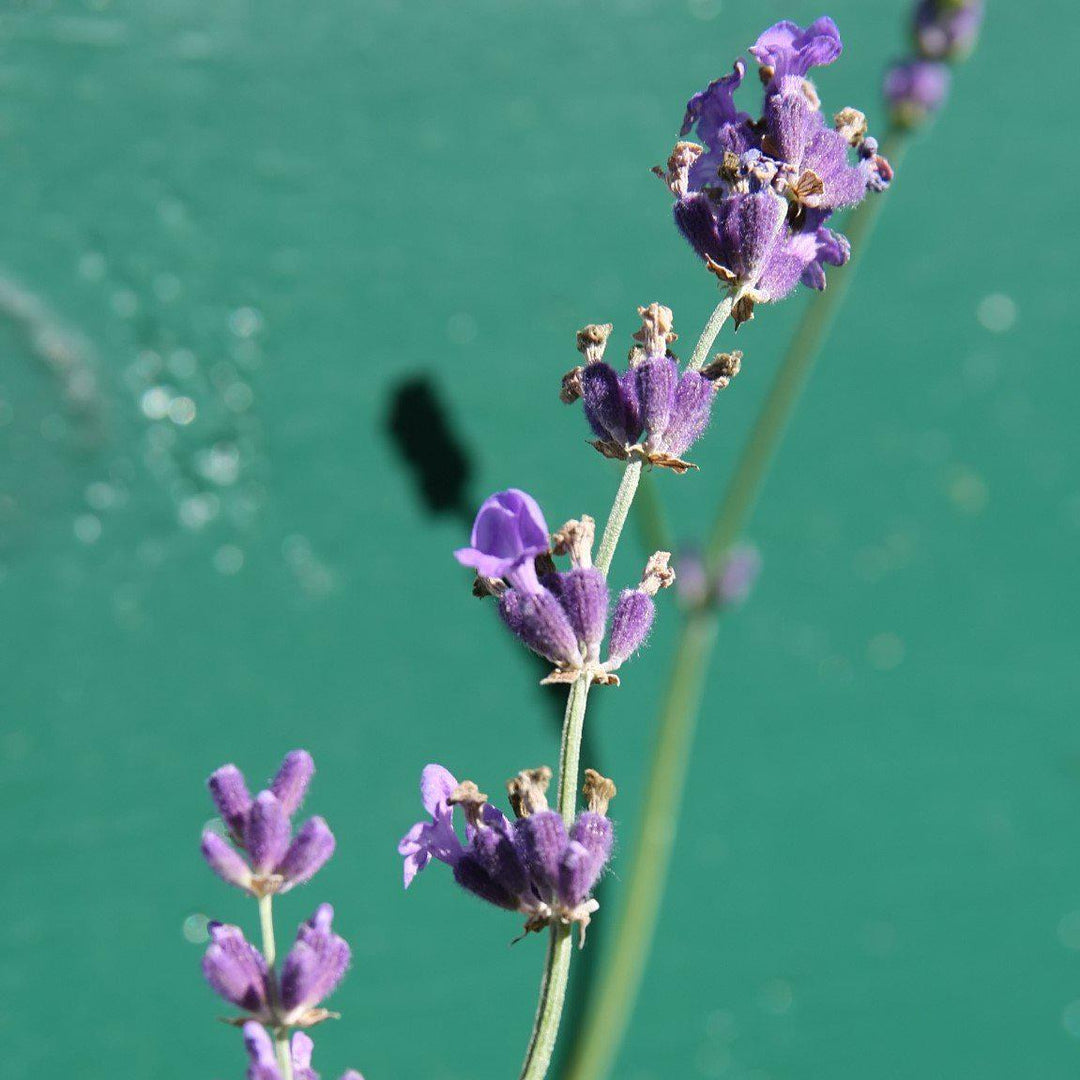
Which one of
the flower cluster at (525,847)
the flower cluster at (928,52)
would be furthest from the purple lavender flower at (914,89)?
the flower cluster at (525,847)

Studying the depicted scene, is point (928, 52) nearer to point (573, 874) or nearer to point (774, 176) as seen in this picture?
point (774, 176)

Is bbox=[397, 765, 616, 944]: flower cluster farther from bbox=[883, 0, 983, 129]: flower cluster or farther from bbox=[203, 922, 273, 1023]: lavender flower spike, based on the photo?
bbox=[883, 0, 983, 129]: flower cluster

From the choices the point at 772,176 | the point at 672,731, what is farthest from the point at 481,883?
the point at 672,731

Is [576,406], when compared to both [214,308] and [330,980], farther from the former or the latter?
[330,980]

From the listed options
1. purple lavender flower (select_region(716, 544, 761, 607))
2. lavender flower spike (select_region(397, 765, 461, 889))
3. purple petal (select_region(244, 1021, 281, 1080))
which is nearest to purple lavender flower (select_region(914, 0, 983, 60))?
purple lavender flower (select_region(716, 544, 761, 607))

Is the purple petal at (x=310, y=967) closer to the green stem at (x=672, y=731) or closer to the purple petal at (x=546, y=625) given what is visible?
the purple petal at (x=546, y=625)

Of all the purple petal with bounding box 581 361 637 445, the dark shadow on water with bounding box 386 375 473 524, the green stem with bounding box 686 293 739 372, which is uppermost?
the dark shadow on water with bounding box 386 375 473 524

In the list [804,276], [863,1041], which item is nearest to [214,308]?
[804,276]
